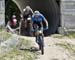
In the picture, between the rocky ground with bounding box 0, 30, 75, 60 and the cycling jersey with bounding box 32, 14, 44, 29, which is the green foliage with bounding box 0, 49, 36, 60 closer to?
the rocky ground with bounding box 0, 30, 75, 60

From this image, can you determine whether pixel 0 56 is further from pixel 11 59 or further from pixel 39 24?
pixel 39 24

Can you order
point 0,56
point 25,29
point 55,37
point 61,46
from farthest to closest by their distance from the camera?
point 25,29 < point 55,37 < point 61,46 < point 0,56

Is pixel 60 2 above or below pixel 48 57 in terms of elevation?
above

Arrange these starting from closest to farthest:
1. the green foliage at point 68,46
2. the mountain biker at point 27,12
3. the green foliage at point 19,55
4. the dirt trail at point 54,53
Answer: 1. the green foliage at point 19,55
2. the dirt trail at point 54,53
3. the green foliage at point 68,46
4. the mountain biker at point 27,12

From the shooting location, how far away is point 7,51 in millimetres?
12617

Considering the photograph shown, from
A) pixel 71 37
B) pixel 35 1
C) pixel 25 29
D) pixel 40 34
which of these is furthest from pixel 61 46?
pixel 35 1

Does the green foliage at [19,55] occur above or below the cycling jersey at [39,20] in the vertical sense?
below

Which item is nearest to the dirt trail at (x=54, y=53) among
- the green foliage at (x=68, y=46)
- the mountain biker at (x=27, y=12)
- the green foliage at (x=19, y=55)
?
the green foliage at (x=68, y=46)

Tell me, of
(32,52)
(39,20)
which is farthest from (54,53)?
(39,20)

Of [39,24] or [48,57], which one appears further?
[39,24]

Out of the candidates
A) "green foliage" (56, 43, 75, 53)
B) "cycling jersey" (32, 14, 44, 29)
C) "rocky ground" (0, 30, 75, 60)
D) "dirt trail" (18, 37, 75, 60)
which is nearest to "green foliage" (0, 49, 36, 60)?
"rocky ground" (0, 30, 75, 60)

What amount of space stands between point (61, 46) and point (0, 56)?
194 inches

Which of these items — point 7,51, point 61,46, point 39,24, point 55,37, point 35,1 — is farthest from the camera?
point 35,1

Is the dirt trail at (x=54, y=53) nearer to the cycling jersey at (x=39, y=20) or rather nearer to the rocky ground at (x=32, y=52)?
the rocky ground at (x=32, y=52)
